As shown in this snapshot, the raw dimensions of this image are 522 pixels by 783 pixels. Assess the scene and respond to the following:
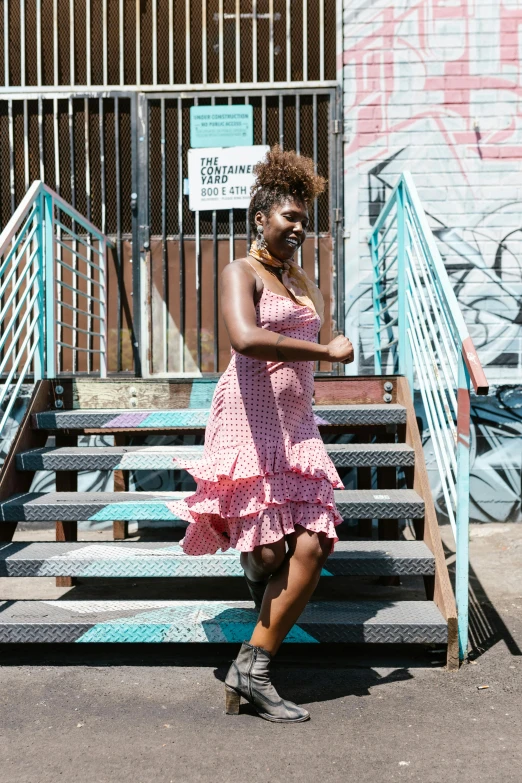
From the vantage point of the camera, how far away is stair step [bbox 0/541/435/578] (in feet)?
11.3

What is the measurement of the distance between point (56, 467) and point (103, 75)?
363 centimetres

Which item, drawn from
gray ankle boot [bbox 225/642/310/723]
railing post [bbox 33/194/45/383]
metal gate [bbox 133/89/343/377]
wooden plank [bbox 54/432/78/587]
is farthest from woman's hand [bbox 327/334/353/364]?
→ metal gate [bbox 133/89/343/377]

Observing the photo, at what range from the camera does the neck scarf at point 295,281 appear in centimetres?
286

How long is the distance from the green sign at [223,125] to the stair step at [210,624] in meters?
3.97

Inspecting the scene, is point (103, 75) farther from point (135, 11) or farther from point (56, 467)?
point (56, 467)

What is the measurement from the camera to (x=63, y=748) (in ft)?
8.45

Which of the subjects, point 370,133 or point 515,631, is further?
point 370,133

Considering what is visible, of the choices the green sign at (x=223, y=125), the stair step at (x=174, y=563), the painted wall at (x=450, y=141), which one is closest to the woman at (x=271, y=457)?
the stair step at (x=174, y=563)

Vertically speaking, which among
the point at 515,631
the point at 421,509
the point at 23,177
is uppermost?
the point at 23,177

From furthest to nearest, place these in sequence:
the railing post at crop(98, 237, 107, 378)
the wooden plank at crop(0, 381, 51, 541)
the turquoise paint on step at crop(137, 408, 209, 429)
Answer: the railing post at crop(98, 237, 107, 378)
the turquoise paint on step at crop(137, 408, 209, 429)
the wooden plank at crop(0, 381, 51, 541)

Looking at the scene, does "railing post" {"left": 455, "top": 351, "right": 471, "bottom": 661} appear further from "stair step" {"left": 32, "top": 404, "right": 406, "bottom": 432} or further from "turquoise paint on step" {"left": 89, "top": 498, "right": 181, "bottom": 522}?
"turquoise paint on step" {"left": 89, "top": 498, "right": 181, "bottom": 522}

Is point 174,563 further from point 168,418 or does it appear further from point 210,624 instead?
point 168,418

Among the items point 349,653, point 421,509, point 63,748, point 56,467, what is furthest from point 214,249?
point 63,748

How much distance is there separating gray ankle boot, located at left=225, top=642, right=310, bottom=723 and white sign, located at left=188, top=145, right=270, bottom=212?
13.6 ft
